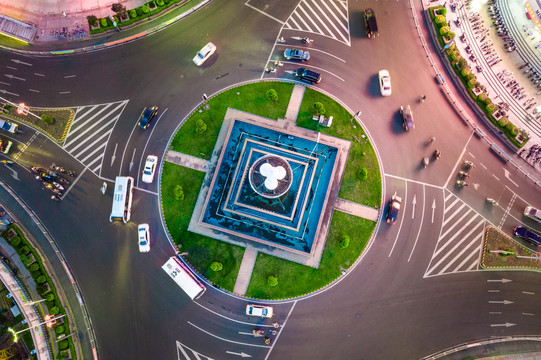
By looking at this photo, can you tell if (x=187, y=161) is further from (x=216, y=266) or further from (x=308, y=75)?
(x=308, y=75)

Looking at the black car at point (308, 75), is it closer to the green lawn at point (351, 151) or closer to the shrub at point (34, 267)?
the green lawn at point (351, 151)

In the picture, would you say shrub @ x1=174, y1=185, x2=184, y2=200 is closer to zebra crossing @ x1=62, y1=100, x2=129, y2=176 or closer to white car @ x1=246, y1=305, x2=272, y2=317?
zebra crossing @ x1=62, y1=100, x2=129, y2=176

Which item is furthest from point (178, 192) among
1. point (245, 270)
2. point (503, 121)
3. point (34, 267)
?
point (503, 121)

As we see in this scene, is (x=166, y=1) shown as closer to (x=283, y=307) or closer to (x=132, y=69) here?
(x=132, y=69)

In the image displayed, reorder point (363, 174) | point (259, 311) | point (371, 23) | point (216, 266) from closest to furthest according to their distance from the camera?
point (216, 266)
point (259, 311)
point (363, 174)
point (371, 23)

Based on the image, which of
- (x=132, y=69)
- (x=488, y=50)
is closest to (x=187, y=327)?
(x=132, y=69)

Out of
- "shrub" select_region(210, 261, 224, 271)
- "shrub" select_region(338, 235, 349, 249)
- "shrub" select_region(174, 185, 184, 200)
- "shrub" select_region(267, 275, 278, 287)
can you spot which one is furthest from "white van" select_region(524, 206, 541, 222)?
"shrub" select_region(174, 185, 184, 200)

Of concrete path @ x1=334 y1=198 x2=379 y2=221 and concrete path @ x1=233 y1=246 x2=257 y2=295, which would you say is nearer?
concrete path @ x1=233 y1=246 x2=257 y2=295
